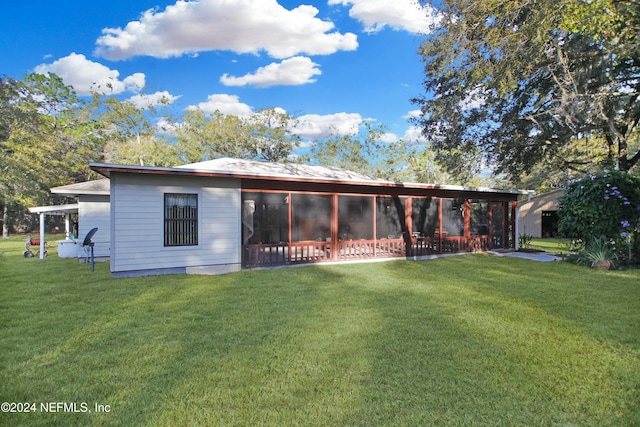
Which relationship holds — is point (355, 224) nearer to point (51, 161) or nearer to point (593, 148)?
point (593, 148)

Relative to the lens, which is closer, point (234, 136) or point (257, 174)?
point (257, 174)

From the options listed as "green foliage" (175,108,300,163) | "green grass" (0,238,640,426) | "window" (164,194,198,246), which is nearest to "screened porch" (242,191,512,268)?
"window" (164,194,198,246)

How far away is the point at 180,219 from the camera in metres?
8.00

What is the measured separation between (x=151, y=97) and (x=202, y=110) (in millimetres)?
4118

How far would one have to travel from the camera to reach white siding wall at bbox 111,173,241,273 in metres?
7.36

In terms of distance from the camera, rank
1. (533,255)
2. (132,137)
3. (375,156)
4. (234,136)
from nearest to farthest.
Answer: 1. (533,255)
2. (234,136)
3. (132,137)
4. (375,156)

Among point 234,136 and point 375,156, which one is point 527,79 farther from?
point 375,156

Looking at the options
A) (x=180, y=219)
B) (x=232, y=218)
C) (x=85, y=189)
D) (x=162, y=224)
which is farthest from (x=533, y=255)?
(x=85, y=189)

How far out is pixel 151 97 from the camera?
91.3ft

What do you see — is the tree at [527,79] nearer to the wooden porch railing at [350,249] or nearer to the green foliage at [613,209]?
the green foliage at [613,209]

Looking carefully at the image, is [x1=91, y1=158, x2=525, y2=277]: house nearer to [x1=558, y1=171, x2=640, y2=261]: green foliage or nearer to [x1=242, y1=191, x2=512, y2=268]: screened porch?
[x1=242, y1=191, x2=512, y2=268]: screened porch

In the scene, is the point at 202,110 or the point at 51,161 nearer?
the point at 51,161

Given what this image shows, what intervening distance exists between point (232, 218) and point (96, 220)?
5703 millimetres

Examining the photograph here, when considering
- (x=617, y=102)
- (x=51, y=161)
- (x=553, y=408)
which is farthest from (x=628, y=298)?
(x=51, y=161)
